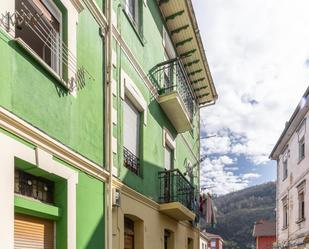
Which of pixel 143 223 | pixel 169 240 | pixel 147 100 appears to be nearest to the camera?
pixel 143 223

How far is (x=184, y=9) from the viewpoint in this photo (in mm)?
11680

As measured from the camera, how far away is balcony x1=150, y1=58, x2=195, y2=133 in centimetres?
1056

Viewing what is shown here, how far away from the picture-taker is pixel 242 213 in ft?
285

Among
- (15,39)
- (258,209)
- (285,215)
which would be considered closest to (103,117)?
(15,39)

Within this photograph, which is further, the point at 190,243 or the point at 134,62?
the point at 190,243

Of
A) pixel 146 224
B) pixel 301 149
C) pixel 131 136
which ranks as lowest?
pixel 146 224

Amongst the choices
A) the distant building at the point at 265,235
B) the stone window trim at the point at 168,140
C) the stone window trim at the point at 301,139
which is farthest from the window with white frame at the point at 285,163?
the distant building at the point at 265,235

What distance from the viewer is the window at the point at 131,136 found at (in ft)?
27.7

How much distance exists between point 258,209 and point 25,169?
289 feet

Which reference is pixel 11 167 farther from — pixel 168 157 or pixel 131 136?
pixel 168 157

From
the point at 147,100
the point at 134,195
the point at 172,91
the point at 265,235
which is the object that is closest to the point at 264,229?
the point at 265,235

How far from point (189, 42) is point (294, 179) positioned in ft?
36.3

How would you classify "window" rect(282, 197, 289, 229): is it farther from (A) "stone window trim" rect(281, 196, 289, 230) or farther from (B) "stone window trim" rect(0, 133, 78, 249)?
(B) "stone window trim" rect(0, 133, 78, 249)

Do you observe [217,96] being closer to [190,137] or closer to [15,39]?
[190,137]
